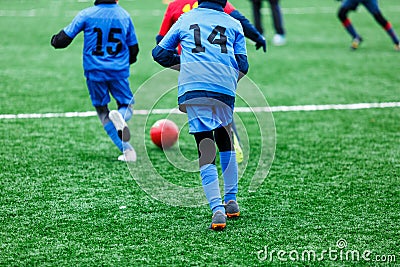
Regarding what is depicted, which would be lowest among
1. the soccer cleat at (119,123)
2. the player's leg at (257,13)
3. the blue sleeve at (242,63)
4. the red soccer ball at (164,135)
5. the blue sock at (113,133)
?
the player's leg at (257,13)

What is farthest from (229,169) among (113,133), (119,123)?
(113,133)

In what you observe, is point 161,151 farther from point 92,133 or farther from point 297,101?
point 297,101

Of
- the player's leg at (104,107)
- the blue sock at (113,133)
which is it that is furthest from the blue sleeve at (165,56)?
the blue sock at (113,133)

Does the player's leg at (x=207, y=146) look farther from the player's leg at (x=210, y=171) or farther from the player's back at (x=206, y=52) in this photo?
the player's back at (x=206, y=52)

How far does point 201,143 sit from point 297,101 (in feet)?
14.4

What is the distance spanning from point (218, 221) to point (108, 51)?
2.33m

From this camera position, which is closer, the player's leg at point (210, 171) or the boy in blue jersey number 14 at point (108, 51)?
the player's leg at point (210, 171)

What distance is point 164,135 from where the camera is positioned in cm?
674

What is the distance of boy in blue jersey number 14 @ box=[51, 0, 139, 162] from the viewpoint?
5980 millimetres

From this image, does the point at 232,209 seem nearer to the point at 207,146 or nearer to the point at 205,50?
the point at 207,146

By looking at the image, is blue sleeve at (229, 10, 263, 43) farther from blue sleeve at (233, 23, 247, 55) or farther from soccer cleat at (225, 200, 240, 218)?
soccer cleat at (225, 200, 240, 218)

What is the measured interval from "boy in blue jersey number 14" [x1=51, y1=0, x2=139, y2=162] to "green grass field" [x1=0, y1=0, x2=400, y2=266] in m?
0.43

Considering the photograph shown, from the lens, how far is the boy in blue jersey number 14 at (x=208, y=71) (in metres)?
4.55

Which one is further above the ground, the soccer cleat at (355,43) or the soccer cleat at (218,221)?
the soccer cleat at (218,221)
